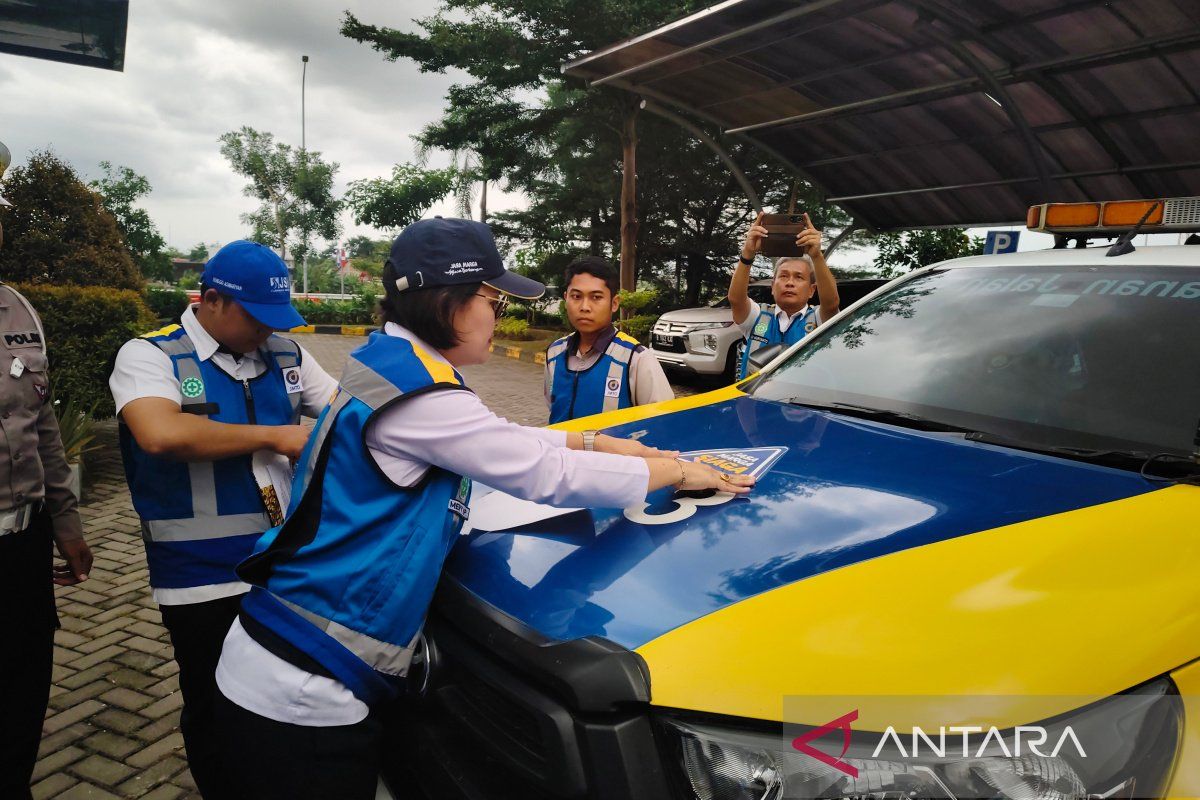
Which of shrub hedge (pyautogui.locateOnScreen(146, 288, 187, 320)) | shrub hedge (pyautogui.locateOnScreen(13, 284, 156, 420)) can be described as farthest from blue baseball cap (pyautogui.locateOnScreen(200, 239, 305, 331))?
shrub hedge (pyautogui.locateOnScreen(146, 288, 187, 320))

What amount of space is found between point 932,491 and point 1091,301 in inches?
42.2

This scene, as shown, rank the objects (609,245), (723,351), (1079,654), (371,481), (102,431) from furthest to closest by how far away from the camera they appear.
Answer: (609,245) < (723,351) < (102,431) < (371,481) < (1079,654)

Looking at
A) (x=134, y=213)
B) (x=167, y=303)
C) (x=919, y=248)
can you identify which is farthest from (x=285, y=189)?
(x=919, y=248)

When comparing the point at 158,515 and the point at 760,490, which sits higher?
the point at 760,490

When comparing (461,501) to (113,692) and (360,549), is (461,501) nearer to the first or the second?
(360,549)

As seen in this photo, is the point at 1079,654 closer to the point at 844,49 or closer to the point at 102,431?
the point at 844,49

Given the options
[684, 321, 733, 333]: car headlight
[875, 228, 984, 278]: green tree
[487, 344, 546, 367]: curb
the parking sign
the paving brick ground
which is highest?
[875, 228, 984, 278]: green tree

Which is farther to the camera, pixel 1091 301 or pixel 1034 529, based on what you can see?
pixel 1091 301

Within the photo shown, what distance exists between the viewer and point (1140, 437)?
1.95 metres

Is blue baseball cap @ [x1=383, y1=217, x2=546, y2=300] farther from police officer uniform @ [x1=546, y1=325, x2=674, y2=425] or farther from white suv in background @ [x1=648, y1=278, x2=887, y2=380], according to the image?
white suv in background @ [x1=648, y1=278, x2=887, y2=380]

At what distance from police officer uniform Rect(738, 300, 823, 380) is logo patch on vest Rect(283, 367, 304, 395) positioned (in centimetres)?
273

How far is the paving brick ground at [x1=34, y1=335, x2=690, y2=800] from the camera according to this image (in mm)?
2756

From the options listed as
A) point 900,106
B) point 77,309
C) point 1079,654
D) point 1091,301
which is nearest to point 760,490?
point 1079,654

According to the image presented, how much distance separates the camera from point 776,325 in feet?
15.7
